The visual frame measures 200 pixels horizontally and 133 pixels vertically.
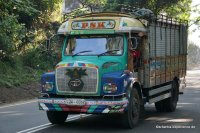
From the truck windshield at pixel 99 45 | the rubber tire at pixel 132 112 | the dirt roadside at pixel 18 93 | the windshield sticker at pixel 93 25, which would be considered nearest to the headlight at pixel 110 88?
the rubber tire at pixel 132 112

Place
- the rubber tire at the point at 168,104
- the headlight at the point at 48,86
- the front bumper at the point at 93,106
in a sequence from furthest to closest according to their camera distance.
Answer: the rubber tire at the point at 168,104 → the headlight at the point at 48,86 → the front bumper at the point at 93,106

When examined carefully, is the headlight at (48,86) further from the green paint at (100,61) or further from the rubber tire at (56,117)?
the rubber tire at (56,117)

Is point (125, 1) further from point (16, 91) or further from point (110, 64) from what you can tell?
point (110, 64)

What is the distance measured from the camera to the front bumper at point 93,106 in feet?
32.9

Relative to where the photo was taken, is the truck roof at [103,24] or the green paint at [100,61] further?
the truck roof at [103,24]

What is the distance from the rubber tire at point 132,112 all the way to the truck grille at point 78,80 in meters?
0.96

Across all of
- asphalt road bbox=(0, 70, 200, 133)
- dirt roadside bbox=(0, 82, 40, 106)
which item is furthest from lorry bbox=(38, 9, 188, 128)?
dirt roadside bbox=(0, 82, 40, 106)

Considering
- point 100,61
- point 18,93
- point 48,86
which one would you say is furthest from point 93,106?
point 18,93

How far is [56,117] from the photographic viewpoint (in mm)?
11453

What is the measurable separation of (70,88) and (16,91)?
443 inches

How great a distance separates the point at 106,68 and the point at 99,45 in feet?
2.86

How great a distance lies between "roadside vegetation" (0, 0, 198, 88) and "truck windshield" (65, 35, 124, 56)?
7.68m

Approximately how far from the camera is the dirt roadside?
19603 mm

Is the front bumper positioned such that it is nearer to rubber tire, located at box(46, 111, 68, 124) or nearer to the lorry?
the lorry
